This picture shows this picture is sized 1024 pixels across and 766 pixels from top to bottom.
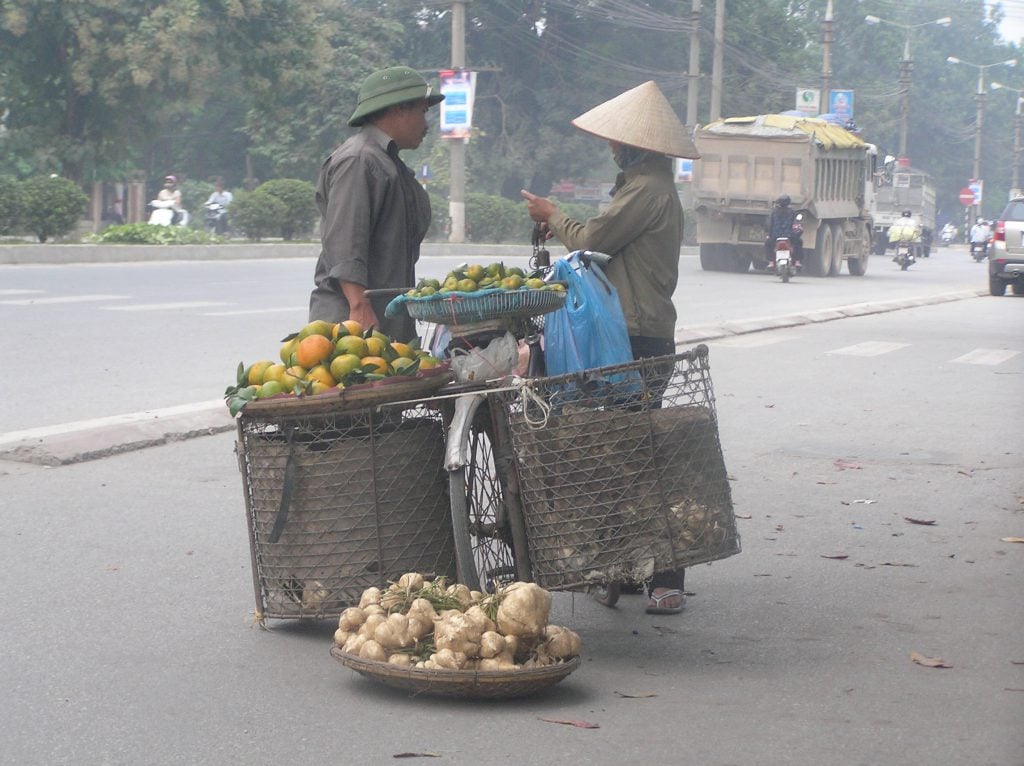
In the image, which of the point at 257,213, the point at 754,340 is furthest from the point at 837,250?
the point at 754,340

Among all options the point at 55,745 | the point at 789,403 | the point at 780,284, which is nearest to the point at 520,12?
the point at 780,284

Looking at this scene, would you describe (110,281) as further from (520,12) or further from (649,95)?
(520,12)

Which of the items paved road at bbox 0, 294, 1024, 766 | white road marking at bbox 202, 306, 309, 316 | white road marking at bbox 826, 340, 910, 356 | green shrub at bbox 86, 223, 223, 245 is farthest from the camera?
green shrub at bbox 86, 223, 223, 245

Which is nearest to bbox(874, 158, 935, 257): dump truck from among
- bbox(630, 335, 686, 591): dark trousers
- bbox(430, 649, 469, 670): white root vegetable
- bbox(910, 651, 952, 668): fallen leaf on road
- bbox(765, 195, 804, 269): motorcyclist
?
bbox(765, 195, 804, 269): motorcyclist

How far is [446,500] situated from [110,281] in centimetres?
1644

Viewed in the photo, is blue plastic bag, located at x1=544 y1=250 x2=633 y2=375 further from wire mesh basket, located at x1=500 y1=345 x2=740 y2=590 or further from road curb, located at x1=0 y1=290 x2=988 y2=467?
road curb, located at x1=0 y1=290 x2=988 y2=467

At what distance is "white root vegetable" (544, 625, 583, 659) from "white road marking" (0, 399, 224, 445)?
468 cm

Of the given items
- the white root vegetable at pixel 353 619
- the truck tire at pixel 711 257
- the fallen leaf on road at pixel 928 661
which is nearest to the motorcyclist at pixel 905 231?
the truck tire at pixel 711 257

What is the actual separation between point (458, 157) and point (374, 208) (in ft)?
103

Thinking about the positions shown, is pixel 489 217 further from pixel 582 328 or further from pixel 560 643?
pixel 560 643

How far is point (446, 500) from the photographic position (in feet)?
15.9

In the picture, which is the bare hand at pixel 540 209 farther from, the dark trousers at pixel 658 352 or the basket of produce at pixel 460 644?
the basket of produce at pixel 460 644

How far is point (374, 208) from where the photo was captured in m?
5.13

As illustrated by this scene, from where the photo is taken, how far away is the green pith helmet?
518 cm
